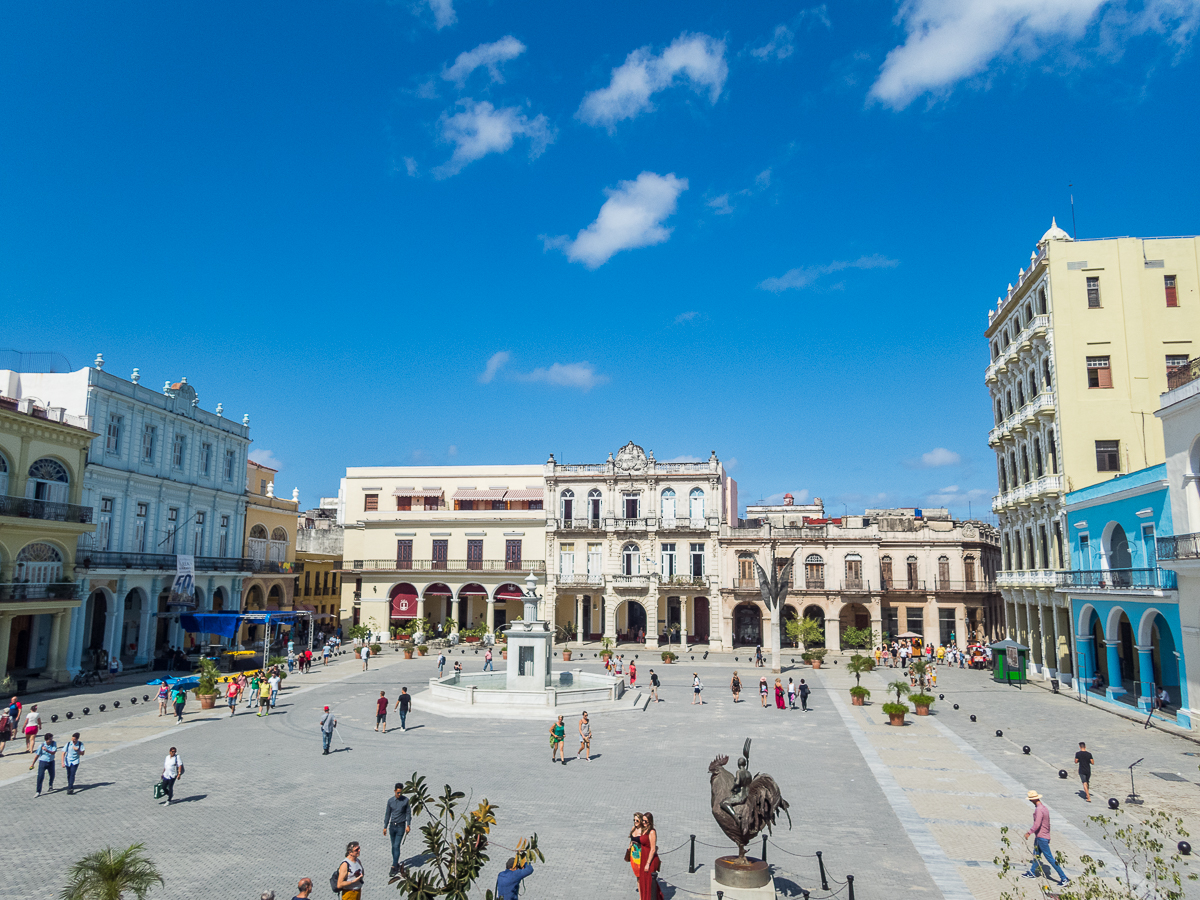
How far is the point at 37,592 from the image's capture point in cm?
3266

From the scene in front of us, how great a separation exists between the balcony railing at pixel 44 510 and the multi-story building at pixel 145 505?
2478mm

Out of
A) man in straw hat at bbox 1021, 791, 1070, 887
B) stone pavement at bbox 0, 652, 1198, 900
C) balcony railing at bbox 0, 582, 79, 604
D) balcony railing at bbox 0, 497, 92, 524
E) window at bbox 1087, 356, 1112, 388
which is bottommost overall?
stone pavement at bbox 0, 652, 1198, 900

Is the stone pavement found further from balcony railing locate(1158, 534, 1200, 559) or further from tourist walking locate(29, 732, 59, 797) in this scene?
balcony railing locate(1158, 534, 1200, 559)

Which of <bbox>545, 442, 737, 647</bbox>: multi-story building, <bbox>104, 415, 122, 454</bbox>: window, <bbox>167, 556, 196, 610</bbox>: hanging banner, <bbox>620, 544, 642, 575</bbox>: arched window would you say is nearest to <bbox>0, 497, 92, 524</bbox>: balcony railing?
<bbox>104, 415, 122, 454</bbox>: window

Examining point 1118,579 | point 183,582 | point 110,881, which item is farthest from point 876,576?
point 110,881

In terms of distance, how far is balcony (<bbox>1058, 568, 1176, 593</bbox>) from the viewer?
2712 centimetres

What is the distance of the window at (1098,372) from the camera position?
35531 mm

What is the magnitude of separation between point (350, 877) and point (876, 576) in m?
48.6

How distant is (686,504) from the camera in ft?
192

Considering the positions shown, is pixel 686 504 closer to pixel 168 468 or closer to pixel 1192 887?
pixel 168 468

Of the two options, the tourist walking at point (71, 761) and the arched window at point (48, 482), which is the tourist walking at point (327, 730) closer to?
the tourist walking at point (71, 761)

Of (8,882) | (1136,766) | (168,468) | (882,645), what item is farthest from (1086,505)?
(168,468)

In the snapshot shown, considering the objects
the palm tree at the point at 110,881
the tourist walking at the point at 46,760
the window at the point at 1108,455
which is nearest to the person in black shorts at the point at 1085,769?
the palm tree at the point at 110,881

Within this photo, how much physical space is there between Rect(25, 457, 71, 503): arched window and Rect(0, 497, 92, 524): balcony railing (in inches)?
24.4
